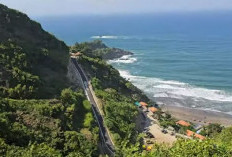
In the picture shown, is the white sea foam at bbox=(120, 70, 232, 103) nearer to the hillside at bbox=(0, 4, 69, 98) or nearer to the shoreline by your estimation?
the shoreline

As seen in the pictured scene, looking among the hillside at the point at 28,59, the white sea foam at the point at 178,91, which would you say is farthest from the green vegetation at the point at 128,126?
the white sea foam at the point at 178,91

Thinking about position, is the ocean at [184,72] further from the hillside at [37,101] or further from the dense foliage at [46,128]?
the dense foliage at [46,128]

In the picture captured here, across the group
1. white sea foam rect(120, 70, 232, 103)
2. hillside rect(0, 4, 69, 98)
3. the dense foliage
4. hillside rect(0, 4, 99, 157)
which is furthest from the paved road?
white sea foam rect(120, 70, 232, 103)

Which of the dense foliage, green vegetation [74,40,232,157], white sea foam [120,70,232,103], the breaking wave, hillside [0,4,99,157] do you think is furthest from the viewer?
white sea foam [120,70,232,103]

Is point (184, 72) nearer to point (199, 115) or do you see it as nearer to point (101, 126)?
point (199, 115)

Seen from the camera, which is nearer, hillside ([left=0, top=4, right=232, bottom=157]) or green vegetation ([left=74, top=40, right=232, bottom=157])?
green vegetation ([left=74, top=40, right=232, bottom=157])

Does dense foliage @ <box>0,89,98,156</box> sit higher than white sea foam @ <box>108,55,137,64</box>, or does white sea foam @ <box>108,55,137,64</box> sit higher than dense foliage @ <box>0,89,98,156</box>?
white sea foam @ <box>108,55,137,64</box>
